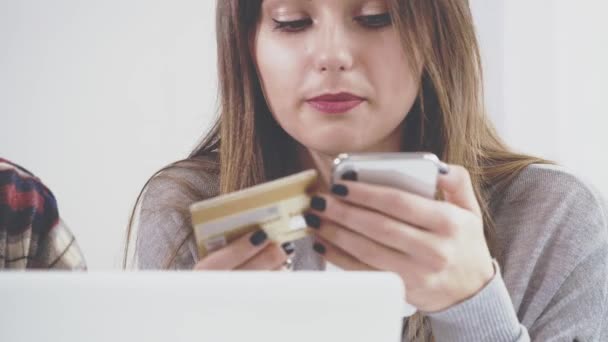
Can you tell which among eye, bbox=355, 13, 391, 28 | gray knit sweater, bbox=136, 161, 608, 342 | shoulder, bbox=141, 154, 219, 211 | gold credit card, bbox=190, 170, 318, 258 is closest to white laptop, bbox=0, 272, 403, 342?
gold credit card, bbox=190, 170, 318, 258

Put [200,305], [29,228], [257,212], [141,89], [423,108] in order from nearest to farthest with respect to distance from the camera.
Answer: [200,305], [257,212], [29,228], [423,108], [141,89]

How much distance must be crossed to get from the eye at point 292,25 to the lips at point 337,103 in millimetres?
110

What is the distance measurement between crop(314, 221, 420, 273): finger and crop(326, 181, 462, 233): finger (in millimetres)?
37

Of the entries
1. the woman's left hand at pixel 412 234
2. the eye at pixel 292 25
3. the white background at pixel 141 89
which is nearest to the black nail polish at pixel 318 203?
the woman's left hand at pixel 412 234

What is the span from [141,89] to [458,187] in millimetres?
1984

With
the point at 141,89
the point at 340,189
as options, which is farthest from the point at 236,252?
the point at 141,89

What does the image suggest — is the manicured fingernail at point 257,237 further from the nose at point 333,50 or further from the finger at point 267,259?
the nose at point 333,50

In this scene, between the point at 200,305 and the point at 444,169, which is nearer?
the point at 200,305

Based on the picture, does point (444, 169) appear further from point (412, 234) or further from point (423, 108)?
point (423, 108)

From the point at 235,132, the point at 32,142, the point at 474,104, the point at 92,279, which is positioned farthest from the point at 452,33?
the point at 32,142

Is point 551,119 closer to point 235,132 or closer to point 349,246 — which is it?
point 235,132

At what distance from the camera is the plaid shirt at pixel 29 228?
732 mm

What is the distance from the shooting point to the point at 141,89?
2529 mm

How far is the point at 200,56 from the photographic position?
8.44ft
